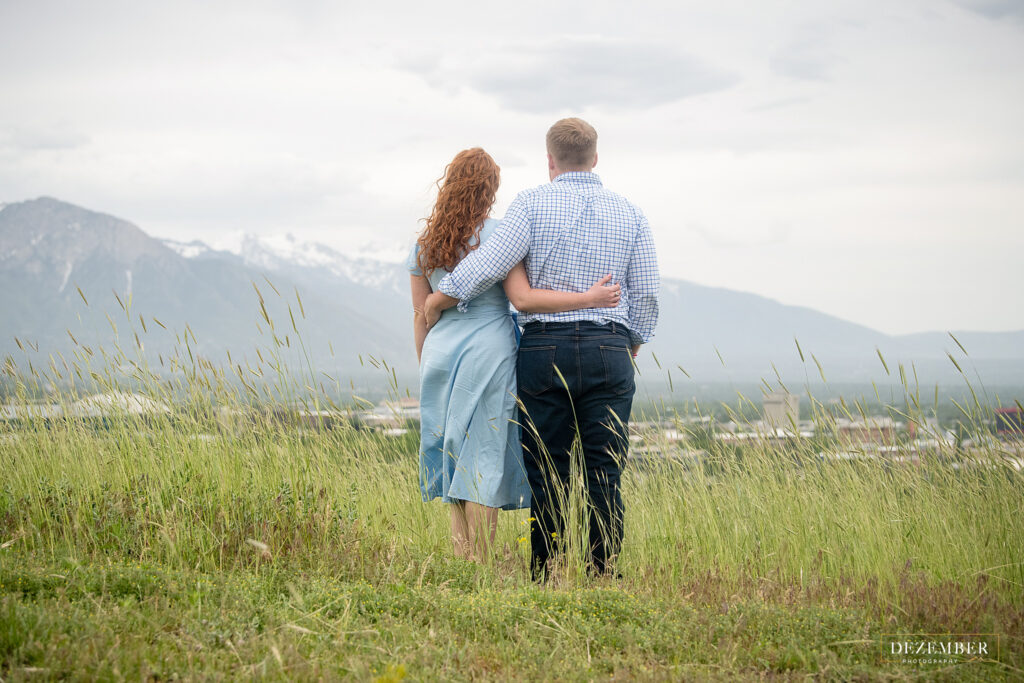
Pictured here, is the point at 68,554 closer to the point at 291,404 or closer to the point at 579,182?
the point at 291,404

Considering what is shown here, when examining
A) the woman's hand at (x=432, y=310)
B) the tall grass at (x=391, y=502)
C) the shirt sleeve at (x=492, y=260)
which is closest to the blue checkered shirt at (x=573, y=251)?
the shirt sleeve at (x=492, y=260)

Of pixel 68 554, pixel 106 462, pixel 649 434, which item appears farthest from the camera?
pixel 649 434

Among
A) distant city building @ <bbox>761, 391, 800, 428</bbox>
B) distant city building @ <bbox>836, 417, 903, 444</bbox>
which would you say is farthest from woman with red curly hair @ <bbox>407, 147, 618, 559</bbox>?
distant city building @ <bbox>836, 417, 903, 444</bbox>

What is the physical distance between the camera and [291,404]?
4703 millimetres

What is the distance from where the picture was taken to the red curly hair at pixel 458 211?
349cm

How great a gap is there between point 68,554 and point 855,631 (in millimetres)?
3112

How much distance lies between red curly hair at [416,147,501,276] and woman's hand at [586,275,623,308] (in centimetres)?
64

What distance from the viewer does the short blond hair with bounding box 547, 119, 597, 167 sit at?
3.46 metres

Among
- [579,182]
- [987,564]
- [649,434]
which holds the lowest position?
[987,564]

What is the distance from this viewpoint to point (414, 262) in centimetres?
360

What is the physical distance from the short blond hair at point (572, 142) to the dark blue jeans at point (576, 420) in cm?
84

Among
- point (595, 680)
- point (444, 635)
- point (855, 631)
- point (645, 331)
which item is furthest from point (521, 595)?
point (645, 331)

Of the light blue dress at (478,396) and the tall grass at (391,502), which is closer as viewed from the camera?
the tall grass at (391,502)

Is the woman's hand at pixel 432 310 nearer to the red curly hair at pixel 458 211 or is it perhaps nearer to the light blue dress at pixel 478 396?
the light blue dress at pixel 478 396
